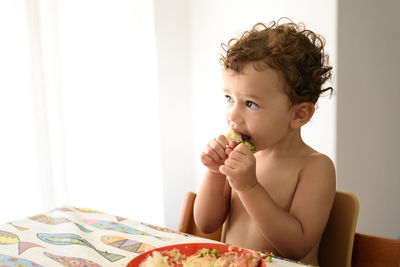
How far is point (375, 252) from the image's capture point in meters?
0.98

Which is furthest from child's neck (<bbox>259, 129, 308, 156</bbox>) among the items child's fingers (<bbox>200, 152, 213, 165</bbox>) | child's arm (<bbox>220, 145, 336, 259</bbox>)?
child's fingers (<bbox>200, 152, 213, 165</bbox>)

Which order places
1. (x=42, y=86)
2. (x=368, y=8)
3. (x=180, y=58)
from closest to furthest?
(x=42, y=86) < (x=368, y=8) < (x=180, y=58)

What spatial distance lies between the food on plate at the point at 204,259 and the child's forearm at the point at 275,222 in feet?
0.72

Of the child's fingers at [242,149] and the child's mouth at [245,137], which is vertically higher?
the child's mouth at [245,137]

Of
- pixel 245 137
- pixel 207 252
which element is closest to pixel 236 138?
pixel 245 137

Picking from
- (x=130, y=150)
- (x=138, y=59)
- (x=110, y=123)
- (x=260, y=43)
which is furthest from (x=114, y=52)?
(x=260, y=43)

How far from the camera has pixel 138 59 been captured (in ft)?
7.46

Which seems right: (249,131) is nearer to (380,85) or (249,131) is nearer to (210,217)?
(210,217)

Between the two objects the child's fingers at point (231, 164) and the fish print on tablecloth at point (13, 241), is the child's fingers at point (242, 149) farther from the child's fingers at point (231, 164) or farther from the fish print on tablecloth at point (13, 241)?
the fish print on tablecloth at point (13, 241)

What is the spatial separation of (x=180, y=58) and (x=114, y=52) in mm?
498

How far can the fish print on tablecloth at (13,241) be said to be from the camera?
2.89 feet

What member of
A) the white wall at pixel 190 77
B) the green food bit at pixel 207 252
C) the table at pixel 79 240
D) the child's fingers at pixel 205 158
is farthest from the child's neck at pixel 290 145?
the white wall at pixel 190 77

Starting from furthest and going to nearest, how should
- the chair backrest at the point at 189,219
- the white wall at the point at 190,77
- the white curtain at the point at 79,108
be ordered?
the white wall at the point at 190,77 → the white curtain at the point at 79,108 → the chair backrest at the point at 189,219

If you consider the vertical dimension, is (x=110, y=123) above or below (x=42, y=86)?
below
